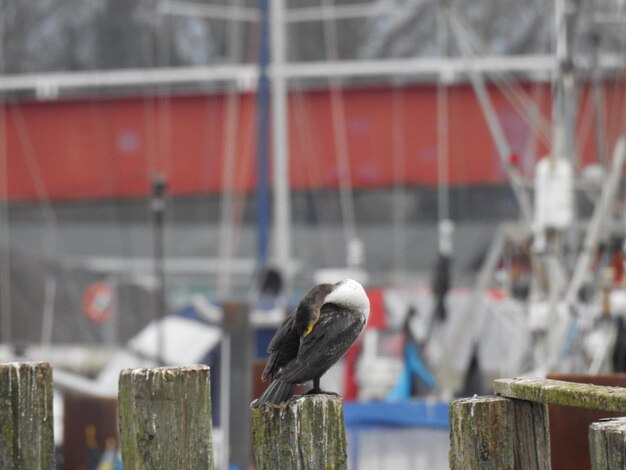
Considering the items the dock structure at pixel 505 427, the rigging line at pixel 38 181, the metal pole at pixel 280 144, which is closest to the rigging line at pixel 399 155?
the rigging line at pixel 38 181

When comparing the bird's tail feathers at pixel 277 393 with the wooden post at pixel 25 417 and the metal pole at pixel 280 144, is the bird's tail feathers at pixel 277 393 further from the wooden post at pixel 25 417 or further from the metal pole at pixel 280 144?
the metal pole at pixel 280 144

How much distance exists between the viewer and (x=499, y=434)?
4.96m

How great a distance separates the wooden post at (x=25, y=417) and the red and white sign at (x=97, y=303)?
1726 cm

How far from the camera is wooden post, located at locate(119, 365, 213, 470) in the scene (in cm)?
522

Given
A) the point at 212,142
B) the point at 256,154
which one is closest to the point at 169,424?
the point at 256,154

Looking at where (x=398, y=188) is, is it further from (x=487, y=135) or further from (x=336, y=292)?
(x=336, y=292)

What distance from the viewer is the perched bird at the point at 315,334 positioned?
5.31 meters

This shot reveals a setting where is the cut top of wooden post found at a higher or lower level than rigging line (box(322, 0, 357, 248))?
lower

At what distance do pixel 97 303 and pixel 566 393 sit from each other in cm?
1926

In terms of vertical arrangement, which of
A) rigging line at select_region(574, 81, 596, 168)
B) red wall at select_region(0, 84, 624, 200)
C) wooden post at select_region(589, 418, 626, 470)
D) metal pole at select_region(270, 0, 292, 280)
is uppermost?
red wall at select_region(0, 84, 624, 200)

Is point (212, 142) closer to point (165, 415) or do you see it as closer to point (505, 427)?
point (165, 415)

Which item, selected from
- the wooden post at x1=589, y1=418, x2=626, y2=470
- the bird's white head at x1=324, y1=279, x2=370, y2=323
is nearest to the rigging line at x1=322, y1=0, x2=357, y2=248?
the bird's white head at x1=324, y1=279, x2=370, y2=323

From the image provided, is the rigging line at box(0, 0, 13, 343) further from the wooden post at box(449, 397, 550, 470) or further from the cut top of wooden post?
the cut top of wooden post

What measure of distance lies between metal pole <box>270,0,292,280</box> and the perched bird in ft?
44.7
